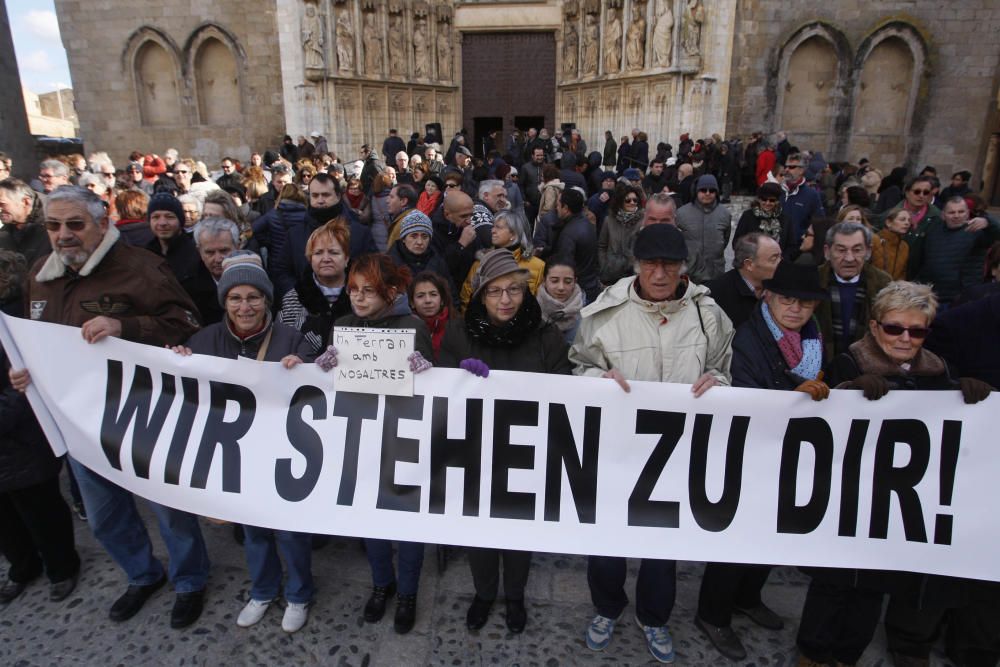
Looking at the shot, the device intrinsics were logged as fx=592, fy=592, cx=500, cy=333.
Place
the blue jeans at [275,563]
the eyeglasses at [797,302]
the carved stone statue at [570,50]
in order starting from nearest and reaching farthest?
the eyeglasses at [797,302] < the blue jeans at [275,563] < the carved stone statue at [570,50]

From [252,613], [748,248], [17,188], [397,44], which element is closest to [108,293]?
[252,613]

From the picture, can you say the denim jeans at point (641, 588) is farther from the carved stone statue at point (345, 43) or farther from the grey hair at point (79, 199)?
the carved stone statue at point (345, 43)

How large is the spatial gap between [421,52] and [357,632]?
18.5m

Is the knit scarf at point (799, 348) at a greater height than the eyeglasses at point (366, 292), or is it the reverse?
the eyeglasses at point (366, 292)

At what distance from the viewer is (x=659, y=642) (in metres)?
2.91

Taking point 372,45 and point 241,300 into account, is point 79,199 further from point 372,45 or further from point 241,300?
point 372,45

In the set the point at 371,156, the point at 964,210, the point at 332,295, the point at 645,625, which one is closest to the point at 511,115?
the point at 371,156

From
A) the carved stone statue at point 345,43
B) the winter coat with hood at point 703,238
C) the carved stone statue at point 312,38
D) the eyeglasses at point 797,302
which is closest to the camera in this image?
the eyeglasses at point 797,302

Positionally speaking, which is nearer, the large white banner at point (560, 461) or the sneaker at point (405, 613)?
the large white banner at point (560, 461)

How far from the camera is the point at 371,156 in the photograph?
39.4ft

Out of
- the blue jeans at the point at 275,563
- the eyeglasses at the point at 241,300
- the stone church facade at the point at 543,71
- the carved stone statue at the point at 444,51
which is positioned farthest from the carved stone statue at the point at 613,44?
the blue jeans at the point at 275,563

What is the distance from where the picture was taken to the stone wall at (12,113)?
17031 mm

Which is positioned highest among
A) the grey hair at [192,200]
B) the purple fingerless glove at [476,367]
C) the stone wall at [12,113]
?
the stone wall at [12,113]

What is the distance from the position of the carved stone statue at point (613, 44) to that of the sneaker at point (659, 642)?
55.7 feet
